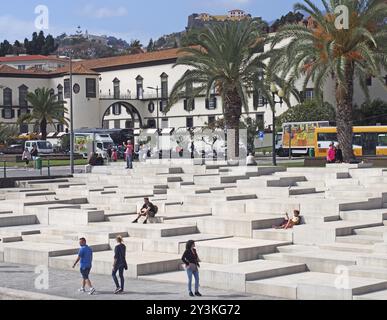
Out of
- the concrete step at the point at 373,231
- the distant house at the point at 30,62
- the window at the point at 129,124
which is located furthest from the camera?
the distant house at the point at 30,62

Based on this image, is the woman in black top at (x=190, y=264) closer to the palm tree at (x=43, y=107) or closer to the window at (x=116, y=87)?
the palm tree at (x=43, y=107)

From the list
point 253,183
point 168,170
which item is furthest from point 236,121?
point 253,183

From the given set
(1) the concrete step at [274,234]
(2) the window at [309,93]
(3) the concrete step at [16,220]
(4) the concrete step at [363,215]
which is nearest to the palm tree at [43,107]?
(2) the window at [309,93]

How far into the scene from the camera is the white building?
89.9 meters

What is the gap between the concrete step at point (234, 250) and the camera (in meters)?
19.1

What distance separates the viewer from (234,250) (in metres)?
19.1

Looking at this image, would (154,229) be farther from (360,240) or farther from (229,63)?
(229,63)

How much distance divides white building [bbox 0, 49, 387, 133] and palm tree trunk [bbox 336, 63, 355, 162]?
4846cm

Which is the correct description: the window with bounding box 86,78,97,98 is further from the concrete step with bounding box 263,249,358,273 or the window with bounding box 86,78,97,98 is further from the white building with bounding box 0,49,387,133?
the concrete step with bounding box 263,249,358,273

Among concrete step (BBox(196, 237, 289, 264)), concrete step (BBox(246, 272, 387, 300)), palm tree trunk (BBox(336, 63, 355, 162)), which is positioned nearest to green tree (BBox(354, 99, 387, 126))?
palm tree trunk (BBox(336, 63, 355, 162))

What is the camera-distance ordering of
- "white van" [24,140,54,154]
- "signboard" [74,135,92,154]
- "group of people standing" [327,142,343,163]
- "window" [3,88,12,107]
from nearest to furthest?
"group of people standing" [327,142,343,163] < "white van" [24,140,54,154] < "signboard" [74,135,92,154] < "window" [3,88,12,107]

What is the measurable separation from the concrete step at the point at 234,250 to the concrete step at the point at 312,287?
6.09 ft

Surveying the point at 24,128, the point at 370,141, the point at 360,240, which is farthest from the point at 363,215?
the point at 24,128

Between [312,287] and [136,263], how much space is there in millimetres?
4732
